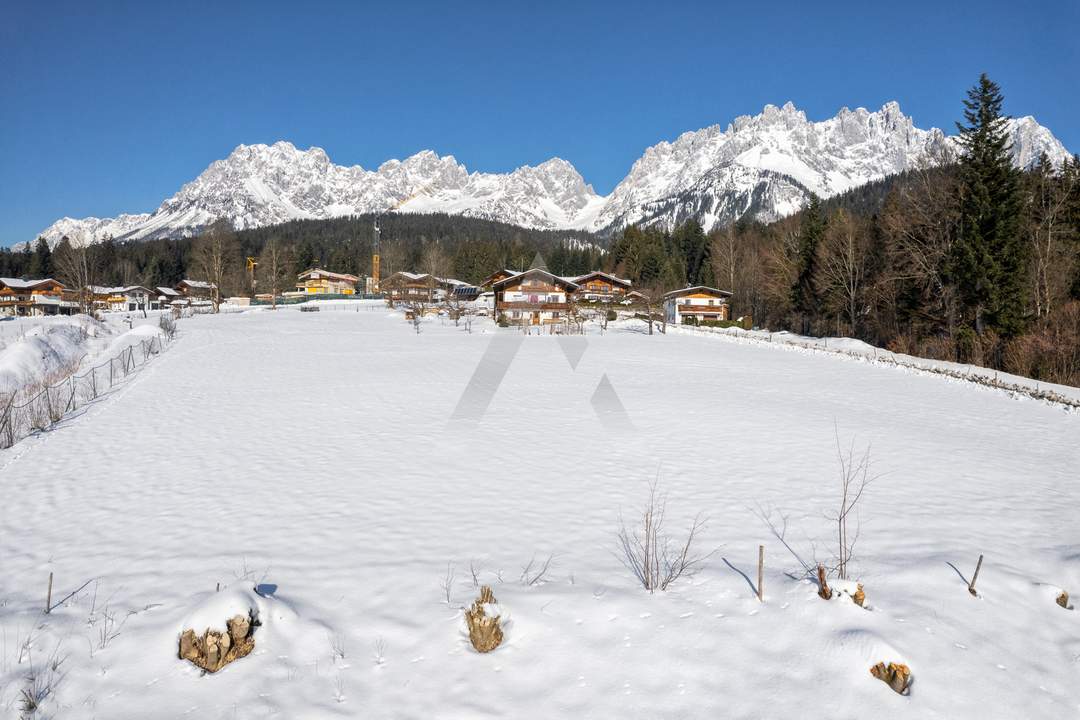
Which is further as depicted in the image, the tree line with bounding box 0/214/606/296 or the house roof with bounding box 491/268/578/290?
the tree line with bounding box 0/214/606/296

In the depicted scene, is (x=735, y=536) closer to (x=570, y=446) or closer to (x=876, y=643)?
(x=876, y=643)

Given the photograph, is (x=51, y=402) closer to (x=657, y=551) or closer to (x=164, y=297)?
→ (x=657, y=551)

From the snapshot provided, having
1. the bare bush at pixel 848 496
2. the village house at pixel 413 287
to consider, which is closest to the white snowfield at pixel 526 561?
the bare bush at pixel 848 496

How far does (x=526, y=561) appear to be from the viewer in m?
7.04

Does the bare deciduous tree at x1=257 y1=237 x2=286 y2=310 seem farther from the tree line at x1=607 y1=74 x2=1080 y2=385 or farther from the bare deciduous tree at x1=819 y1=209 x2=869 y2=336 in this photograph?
the tree line at x1=607 y1=74 x2=1080 y2=385

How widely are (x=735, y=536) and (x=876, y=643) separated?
10.3 feet

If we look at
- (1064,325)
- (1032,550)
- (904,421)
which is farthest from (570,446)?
(1064,325)

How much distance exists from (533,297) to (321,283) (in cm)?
6190

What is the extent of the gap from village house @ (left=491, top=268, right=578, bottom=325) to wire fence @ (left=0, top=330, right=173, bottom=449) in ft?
132

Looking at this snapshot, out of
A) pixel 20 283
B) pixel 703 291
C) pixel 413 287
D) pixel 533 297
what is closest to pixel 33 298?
pixel 20 283

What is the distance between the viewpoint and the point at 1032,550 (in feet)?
24.5

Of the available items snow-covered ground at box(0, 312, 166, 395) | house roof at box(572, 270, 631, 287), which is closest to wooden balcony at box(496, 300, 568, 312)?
house roof at box(572, 270, 631, 287)

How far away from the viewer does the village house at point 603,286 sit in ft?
275

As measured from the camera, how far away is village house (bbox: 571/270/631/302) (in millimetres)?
83931
